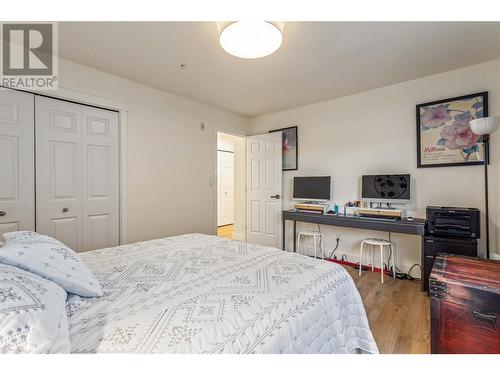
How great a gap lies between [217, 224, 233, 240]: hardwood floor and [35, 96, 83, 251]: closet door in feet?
10.2

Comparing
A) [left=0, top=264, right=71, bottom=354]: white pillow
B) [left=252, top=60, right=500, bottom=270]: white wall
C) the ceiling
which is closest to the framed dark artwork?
[left=252, top=60, right=500, bottom=270]: white wall

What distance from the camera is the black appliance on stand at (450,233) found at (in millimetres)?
2337

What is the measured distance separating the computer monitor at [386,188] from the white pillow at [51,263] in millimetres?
3092

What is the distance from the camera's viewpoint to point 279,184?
4.09 metres

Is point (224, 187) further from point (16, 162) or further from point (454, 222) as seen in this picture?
point (454, 222)

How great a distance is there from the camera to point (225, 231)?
19.3 ft

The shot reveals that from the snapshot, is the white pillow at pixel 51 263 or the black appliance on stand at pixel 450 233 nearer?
the white pillow at pixel 51 263

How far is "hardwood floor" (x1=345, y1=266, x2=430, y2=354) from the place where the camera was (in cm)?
169

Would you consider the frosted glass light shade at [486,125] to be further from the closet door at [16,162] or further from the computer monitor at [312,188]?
the closet door at [16,162]

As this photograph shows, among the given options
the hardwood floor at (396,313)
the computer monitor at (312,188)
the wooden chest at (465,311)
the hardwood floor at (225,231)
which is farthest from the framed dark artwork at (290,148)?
the wooden chest at (465,311)

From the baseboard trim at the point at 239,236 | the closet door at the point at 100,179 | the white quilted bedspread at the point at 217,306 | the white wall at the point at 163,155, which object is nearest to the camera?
the white quilted bedspread at the point at 217,306

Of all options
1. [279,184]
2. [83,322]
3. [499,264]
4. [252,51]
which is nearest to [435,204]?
[499,264]

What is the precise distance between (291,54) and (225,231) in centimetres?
436

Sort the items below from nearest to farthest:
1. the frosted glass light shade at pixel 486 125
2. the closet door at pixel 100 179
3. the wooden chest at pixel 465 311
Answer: the wooden chest at pixel 465 311 → the frosted glass light shade at pixel 486 125 → the closet door at pixel 100 179
